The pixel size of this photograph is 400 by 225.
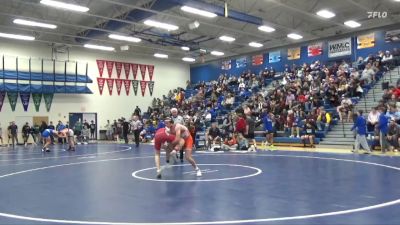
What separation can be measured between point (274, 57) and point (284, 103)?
10.0 m

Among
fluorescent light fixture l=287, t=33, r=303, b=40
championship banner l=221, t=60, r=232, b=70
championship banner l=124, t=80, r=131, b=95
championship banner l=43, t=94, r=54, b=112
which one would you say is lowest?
championship banner l=43, t=94, r=54, b=112

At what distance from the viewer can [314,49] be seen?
2956 cm

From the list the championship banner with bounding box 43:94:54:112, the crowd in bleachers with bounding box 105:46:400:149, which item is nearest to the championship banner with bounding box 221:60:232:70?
the crowd in bleachers with bounding box 105:46:400:149

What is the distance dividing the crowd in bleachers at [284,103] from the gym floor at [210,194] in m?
4.64

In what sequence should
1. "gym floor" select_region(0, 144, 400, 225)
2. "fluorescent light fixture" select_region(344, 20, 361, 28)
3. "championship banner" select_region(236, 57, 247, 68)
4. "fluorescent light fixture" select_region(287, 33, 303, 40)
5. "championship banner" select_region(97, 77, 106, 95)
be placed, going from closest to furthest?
"gym floor" select_region(0, 144, 400, 225) → "fluorescent light fixture" select_region(344, 20, 361, 28) → "fluorescent light fixture" select_region(287, 33, 303, 40) → "championship banner" select_region(97, 77, 106, 95) → "championship banner" select_region(236, 57, 247, 68)

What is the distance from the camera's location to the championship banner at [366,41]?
26125mm

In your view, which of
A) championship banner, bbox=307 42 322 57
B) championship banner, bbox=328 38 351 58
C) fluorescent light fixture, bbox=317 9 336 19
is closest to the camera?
fluorescent light fixture, bbox=317 9 336 19

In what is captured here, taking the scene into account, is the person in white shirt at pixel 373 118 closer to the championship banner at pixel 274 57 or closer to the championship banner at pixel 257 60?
the championship banner at pixel 274 57

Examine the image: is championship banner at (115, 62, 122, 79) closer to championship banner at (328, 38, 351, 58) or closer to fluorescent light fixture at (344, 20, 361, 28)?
championship banner at (328, 38, 351, 58)

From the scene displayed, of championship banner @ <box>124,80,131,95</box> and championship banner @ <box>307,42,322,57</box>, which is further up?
championship banner @ <box>307,42,322,57</box>

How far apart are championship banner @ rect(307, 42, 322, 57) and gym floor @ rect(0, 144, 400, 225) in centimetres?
1829

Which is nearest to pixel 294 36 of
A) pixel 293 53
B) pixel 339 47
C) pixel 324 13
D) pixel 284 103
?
pixel 293 53

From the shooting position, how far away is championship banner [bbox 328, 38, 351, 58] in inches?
1083

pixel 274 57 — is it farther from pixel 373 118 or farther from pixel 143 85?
pixel 373 118
